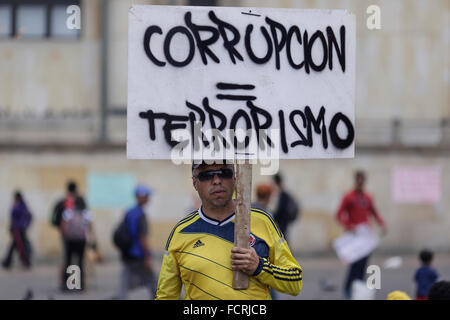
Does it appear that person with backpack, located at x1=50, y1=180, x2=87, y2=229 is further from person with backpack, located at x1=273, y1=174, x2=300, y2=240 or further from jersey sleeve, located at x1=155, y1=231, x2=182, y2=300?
jersey sleeve, located at x1=155, y1=231, x2=182, y2=300

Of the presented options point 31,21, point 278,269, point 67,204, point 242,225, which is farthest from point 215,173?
point 31,21

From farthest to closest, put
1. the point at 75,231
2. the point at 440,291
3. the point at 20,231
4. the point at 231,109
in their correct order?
the point at 20,231
the point at 75,231
the point at 440,291
the point at 231,109

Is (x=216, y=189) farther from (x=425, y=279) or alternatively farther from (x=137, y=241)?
(x=137, y=241)

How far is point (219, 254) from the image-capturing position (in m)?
4.07

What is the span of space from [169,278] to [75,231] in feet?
26.5

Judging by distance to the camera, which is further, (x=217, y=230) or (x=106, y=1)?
(x=106, y=1)

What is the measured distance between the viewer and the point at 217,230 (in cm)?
415

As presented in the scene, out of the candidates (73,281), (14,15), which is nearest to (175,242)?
(73,281)

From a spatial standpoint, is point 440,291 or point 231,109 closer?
point 231,109

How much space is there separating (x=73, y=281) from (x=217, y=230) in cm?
177

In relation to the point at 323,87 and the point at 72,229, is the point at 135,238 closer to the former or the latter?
the point at 72,229

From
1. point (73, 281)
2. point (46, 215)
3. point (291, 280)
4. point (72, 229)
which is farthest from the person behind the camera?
point (46, 215)

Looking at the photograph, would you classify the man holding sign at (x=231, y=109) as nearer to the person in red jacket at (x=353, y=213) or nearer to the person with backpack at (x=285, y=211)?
the person in red jacket at (x=353, y=213)

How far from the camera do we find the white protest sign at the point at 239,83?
4.22 meters
